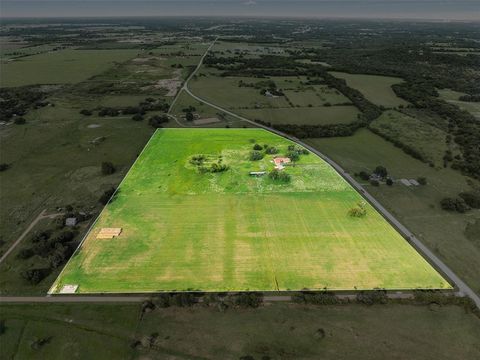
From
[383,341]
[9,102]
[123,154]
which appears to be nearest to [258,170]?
[123,154]

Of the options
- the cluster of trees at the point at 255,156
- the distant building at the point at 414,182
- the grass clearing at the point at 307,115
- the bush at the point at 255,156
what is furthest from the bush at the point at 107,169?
the distant building at the point at 414,182

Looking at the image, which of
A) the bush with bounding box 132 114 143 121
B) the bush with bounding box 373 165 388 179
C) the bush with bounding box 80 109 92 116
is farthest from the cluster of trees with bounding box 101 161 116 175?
the bush with bounding box 373 165 388 179

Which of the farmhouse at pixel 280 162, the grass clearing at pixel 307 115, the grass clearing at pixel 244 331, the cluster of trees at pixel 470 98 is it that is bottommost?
the grass clearing at pixel 244 331

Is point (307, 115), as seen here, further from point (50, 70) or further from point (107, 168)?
point (50, 70)

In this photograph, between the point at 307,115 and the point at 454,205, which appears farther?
the point at 307,115

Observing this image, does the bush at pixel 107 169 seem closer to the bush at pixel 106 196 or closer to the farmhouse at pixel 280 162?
the bush at pixel 106 196

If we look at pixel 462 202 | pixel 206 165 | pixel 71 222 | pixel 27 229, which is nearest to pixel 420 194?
pixel 462 202
